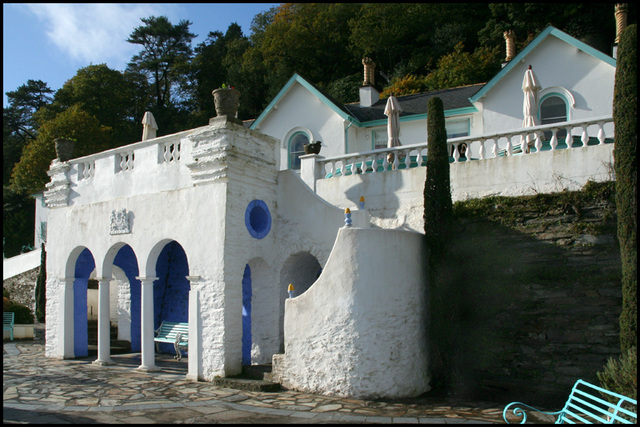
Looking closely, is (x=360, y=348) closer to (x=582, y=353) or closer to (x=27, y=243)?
(x=582, y=353)

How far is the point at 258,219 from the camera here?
11.5 meters

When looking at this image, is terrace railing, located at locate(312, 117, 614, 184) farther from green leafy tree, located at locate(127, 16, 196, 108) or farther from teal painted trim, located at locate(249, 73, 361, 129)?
green leafy tree, located at locate(127, 16, 196, 108)

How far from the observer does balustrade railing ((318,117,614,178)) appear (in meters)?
9.67

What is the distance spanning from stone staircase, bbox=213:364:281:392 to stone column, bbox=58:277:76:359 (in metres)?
5.52

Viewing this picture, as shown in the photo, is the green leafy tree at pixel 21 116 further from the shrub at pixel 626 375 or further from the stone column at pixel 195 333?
the shrub at pixel 626 375

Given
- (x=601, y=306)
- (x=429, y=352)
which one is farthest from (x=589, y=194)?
(x=429, y=352)

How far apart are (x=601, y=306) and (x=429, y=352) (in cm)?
284

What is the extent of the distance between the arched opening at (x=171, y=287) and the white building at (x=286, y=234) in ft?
0.12

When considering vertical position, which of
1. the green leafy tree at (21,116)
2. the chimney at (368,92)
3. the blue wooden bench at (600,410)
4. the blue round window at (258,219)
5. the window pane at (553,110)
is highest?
the green leafy tree at (21,116)

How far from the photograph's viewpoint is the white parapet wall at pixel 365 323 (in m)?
8.66

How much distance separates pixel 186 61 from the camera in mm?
42438

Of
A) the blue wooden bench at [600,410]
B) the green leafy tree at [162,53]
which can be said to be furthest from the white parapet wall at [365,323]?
the green leafy tree at [162,53]

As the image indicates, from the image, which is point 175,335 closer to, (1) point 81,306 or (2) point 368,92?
(1) point 81,306

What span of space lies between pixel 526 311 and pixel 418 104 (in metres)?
12.0
